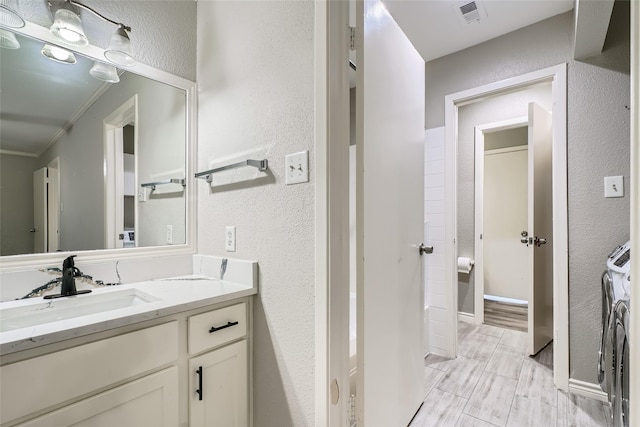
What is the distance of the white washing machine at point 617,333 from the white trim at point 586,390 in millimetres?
129

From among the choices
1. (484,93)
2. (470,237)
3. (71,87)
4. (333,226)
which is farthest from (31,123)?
(470,237)

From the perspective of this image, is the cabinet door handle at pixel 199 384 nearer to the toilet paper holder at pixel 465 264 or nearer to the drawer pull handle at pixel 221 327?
the drawer pull handle at pixel 221 327

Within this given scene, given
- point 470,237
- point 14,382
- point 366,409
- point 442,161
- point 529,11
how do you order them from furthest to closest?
1. point 470,237
2. point 442,161
3. point 529,11
4. point 366,409
5. point 14,382

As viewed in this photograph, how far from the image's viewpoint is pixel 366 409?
1.10 meters

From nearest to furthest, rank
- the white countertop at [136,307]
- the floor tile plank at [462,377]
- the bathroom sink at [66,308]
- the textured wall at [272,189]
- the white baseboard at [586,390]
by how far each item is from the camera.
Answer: the white countertop at [136,307] → the bathroom sink at [66,308] → the textured wall at [272,189] → the white baseboard at [586,390] → the floor tile plank at [462,377]

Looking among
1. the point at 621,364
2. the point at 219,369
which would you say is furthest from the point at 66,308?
the point at 621,364

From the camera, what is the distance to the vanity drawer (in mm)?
973

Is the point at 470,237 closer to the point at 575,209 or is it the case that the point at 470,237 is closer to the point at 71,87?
the point at 575,209

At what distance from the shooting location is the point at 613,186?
1646 mm

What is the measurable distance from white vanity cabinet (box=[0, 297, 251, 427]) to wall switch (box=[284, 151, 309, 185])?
0.53m

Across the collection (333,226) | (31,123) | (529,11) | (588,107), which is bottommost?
(333,226)

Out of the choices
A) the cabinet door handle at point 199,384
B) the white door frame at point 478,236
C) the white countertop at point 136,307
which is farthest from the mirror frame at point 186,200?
the white door frame at point 478,236

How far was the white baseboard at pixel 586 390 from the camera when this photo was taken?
169cm

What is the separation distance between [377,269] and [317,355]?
0.41 m
